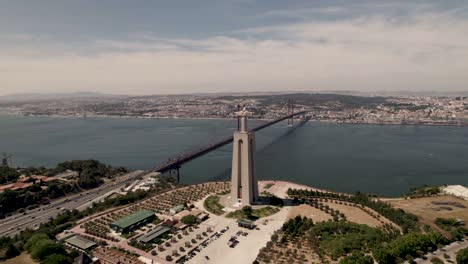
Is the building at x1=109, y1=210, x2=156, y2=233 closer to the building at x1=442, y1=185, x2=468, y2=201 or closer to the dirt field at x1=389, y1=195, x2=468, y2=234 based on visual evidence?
the dirt field at x1=389, y1=195, x2=468, y2=234

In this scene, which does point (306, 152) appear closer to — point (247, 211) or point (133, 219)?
point (247, 211)

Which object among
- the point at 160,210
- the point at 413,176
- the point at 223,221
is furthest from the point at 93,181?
the point at 413,176

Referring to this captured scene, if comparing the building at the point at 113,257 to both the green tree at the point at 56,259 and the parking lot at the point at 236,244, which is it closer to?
the green tree at the point at 56,259

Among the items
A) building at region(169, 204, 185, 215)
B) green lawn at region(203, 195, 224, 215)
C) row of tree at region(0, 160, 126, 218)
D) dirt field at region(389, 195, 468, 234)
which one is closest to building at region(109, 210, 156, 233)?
building at region(169, 204, 185, 215)

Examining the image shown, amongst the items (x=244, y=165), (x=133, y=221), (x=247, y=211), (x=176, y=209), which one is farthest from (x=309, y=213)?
(x=133, y=221)

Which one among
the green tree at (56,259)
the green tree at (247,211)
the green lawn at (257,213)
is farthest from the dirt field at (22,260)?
the green tree at (247,211)

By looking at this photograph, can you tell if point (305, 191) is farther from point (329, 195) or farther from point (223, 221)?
point (223, 221)
